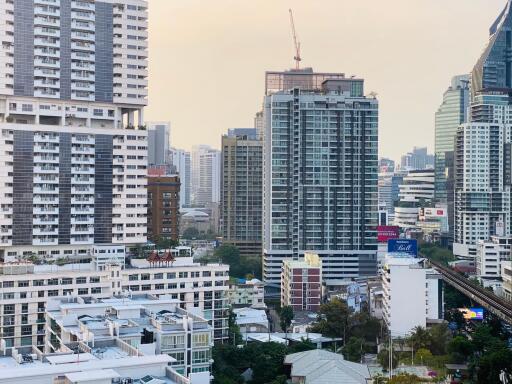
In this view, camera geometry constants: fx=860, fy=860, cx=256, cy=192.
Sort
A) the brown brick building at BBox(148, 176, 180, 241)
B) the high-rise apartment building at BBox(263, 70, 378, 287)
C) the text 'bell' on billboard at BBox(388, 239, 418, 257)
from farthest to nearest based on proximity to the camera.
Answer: the high-rise apartment building at BBox(263, 70, 378, 287)
the brown brick building at BBox(148, 176, 180, 241)
the text 'bell' on billboard at BBox(388, 239, 418, 257)

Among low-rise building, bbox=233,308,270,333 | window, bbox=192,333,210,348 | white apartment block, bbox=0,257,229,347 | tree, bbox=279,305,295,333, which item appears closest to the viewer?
window, bbox=192,333,210,348

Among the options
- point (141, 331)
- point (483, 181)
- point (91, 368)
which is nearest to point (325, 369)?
point (141, 331)

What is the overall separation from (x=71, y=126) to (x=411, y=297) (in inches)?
721

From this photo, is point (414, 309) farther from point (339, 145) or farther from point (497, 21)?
point (497, 21)

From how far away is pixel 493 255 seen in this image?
63031 millimetres

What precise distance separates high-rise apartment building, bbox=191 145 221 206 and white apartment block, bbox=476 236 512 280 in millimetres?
74409

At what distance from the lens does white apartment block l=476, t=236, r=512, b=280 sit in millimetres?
62312

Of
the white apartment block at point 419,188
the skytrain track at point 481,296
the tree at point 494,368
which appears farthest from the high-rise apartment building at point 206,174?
the tree at point 494,368

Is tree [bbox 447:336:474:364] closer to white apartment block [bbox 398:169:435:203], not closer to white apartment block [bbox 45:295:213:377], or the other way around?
white apartment block [bbox 45:295:213:377]

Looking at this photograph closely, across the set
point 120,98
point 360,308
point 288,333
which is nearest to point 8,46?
point 120,98

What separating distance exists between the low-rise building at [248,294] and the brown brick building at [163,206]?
747cm

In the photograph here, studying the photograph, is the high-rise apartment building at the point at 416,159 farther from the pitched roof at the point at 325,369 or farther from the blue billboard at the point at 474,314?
the pitched roof at the point at 325,369

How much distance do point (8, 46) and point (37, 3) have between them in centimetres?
256

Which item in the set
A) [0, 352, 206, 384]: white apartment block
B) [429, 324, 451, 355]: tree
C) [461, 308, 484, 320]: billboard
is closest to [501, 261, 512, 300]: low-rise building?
[461, 308, 484, 320]: billboard
